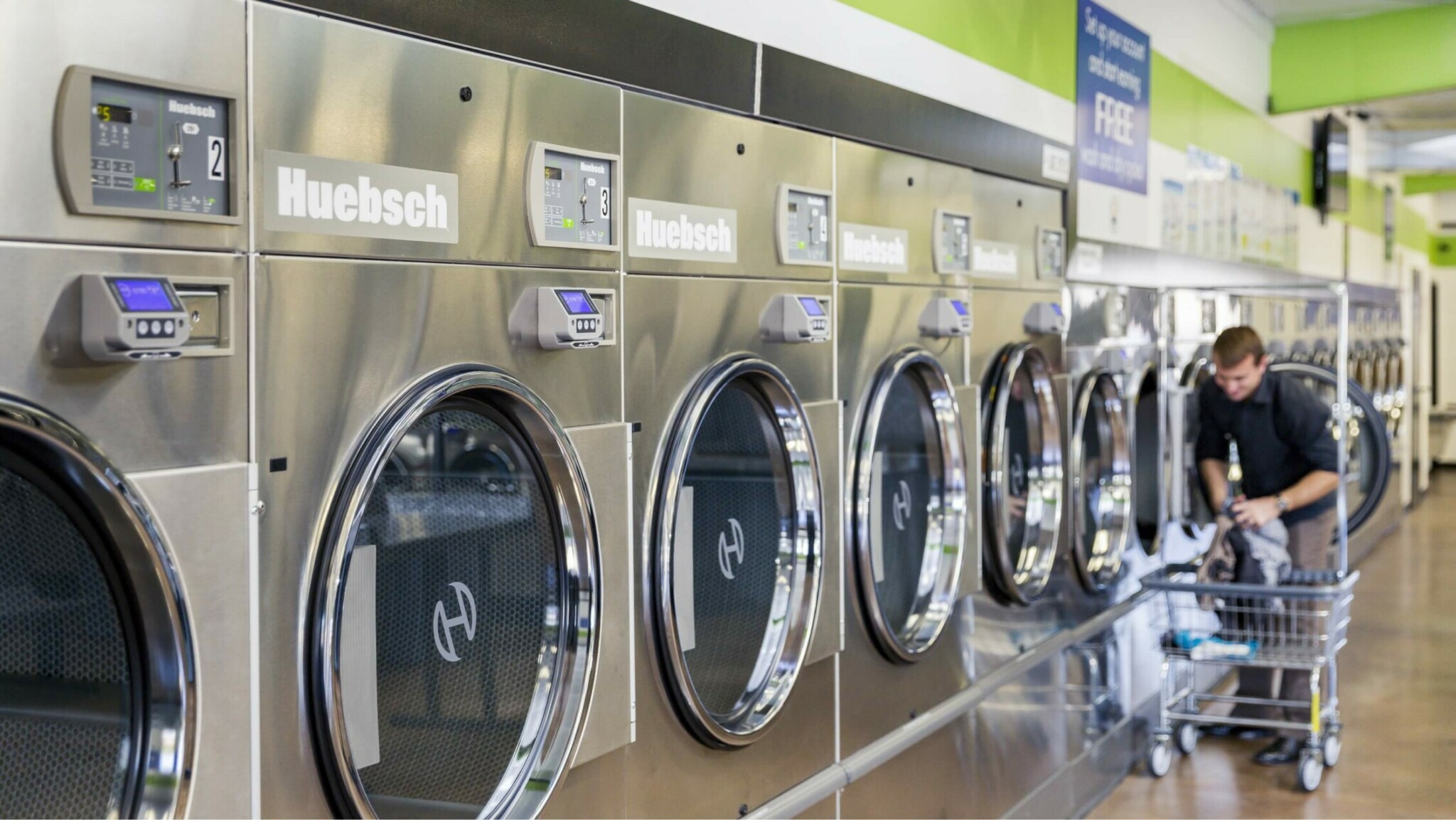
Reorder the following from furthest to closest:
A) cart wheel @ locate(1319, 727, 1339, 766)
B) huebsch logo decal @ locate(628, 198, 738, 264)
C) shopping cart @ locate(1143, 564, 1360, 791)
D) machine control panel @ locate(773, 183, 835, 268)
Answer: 1. cart wheel @ locate(1319, 727, 1339, 766)
2. shopping cart @ locate(1143, 564, 1360, 791)
3. machine control panel @ locate(773, 183, 835, 268)
4. huebsch logo decal @ locate(628, 198, 738, 264)

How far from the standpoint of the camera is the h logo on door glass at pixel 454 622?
2039 mm

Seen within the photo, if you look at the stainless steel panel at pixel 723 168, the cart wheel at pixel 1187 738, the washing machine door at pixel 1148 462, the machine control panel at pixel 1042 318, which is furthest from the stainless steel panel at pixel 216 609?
the cart wheel at pixel 1187 738

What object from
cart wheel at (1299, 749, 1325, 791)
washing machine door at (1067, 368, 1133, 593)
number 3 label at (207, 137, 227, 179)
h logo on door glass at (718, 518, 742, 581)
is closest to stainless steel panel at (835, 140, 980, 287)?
h logo on door glass at (718, 518, 742, 581)

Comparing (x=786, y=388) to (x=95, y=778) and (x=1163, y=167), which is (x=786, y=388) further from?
(x=1163, y=167)

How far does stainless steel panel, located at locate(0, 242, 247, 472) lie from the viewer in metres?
1.35

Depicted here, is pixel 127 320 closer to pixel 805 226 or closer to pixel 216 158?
pixel 216 158

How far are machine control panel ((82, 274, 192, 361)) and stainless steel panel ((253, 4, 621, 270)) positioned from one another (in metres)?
0.20

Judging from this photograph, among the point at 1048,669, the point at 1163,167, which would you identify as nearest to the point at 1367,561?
the point at 1163,167

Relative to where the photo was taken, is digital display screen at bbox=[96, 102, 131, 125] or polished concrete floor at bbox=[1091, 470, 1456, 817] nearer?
digital display screen at bbox=[96, 102, 131, 125]

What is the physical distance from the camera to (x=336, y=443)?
5.62 feet

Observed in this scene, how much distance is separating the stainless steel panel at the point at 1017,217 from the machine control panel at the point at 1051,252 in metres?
0.02

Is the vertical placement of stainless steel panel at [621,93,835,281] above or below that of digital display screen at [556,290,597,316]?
above

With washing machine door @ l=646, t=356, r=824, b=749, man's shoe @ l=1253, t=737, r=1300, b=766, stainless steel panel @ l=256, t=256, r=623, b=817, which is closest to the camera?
stainless steel panel @ l=256, t=256, r=623, b=817

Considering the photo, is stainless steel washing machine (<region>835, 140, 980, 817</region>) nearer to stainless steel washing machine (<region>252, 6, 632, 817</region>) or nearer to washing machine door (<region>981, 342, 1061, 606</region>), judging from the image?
washing machine door (<region>981, 342, 1061, 606</region>)
